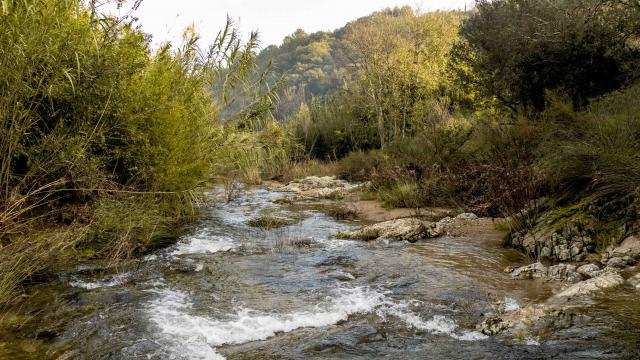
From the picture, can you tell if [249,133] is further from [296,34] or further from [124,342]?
[296,34]

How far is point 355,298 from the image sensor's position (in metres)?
4.57

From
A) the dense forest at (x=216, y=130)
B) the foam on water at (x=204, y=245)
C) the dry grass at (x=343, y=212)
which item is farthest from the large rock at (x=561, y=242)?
the dry grass at (x=343, y=212)

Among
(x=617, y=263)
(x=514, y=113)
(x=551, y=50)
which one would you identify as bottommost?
(x=617, y=263)

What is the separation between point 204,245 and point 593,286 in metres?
4.75

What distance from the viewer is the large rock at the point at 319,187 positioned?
12616mm

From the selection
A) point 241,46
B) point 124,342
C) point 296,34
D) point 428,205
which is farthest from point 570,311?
point 296,34

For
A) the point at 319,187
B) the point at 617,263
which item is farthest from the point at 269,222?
the point at 319,187

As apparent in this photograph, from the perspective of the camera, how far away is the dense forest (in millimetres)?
4812

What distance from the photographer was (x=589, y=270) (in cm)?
477

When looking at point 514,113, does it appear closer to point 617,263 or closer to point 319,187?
point 319,187

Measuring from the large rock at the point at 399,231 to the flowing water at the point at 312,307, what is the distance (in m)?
0.29

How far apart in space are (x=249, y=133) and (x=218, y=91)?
1.40 meters

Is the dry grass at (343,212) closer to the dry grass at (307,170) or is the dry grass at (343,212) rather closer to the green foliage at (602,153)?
the green foliage at (602,153)

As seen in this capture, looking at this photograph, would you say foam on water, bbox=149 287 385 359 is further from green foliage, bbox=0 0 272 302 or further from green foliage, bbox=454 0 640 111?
green foliage, bbox=454 0 640 111
